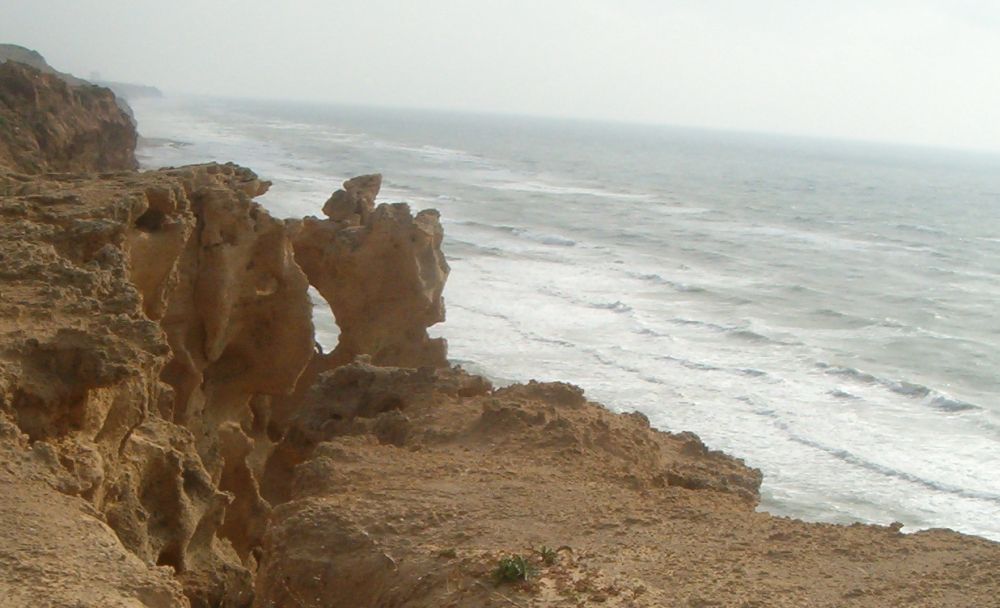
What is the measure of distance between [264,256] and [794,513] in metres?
8.28

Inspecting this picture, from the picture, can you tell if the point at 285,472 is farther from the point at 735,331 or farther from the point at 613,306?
the point at 613,306

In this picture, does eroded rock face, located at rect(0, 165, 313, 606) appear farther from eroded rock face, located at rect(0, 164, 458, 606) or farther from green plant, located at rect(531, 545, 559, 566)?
green plant, located at rect(531, 545, 559, 566)

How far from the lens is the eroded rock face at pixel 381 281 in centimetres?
1398

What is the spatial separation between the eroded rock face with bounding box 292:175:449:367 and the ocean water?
5659 mm

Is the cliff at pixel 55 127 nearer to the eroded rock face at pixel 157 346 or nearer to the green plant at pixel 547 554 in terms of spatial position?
the eroded rock face at pixel 157 346

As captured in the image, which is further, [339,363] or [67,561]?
[339,363]

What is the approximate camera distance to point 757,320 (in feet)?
94.0

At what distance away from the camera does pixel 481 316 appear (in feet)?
83.6

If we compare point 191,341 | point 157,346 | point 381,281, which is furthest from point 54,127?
point 157,346

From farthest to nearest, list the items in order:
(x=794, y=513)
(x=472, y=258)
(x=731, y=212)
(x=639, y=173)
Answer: (x=639, y=173), (x=731, y=212), (x=472, y=258), (x=794, y=513)

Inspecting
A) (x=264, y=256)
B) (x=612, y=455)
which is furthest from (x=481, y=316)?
(x=612, y=455)

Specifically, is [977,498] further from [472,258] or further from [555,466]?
[472,258]

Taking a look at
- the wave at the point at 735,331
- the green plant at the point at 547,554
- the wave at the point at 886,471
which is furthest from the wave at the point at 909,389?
the green plant at the point at 547,554

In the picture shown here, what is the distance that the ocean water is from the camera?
17859 millimetres
